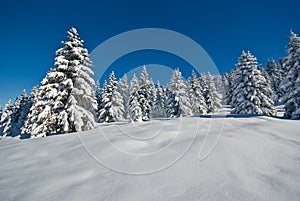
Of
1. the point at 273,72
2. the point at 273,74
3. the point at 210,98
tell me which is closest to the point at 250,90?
the point at 210,98

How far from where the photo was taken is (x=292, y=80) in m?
17.8

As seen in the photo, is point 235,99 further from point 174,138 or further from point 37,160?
point 37,160

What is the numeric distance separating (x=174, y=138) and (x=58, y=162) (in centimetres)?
305

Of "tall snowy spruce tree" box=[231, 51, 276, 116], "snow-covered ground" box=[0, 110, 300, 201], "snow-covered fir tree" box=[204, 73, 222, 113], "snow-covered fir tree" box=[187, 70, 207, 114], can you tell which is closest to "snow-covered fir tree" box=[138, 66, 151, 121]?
"snow-covered fir tree" box=[187, 70, 207, 114]

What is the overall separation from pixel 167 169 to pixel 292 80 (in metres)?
20.3

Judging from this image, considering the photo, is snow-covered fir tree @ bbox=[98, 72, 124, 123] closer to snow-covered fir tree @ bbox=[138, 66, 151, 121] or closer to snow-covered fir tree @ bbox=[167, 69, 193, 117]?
snow-covered fir tree @ bbox=[138, 66, 151, 121]

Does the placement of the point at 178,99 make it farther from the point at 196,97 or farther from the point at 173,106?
the point at 196,97

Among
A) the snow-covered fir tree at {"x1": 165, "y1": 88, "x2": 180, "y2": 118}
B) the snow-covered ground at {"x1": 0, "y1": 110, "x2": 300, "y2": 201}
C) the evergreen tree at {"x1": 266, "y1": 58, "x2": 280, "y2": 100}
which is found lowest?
the snow-covered ground at {"x1": 0, "y1": 110, "x2": 300, "y2": 201}

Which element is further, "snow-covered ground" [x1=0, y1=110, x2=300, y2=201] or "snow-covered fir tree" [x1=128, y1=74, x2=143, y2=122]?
"snow-covered fir tree" [x1=128, y1=74, x2=143, y2=122]

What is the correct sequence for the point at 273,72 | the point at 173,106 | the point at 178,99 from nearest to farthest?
the point at 178,99 < the point at 173,106 < the point at 273,72

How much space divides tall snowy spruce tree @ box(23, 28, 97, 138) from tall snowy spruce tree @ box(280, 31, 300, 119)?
725 inches

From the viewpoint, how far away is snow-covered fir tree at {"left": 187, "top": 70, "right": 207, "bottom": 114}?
38378 mm

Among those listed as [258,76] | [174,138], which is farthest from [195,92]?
[174,138]

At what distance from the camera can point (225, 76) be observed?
84875mm
